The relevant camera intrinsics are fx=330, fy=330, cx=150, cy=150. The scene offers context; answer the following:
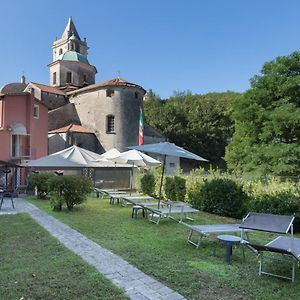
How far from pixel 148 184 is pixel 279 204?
11252mm

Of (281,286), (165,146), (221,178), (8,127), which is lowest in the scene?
(281,286)

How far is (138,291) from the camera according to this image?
4.72 meters

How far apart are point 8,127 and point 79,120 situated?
51.6ft

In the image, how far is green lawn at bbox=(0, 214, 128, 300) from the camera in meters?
4.60

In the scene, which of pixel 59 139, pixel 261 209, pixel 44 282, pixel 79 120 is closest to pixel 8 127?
pixel 59 139

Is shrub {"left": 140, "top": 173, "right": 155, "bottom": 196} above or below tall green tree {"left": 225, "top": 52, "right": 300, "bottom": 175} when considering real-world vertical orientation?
below

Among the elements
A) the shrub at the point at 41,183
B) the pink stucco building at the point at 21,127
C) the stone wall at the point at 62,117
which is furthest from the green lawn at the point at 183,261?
the stone wall at the point at 62,117

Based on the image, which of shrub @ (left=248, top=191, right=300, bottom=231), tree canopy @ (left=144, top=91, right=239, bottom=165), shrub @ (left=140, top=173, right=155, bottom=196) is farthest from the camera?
tree canopy @ (left=144, top=91, right=239, bottom=165)

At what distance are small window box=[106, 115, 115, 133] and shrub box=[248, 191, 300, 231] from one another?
2797 centimetres

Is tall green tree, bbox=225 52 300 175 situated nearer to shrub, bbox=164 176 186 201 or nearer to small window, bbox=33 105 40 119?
shrub, bbox=164 176 186 201

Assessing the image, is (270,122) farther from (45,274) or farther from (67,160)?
(45,274)

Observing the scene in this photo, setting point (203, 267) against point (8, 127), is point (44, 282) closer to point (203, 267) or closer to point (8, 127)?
point (203, 267)

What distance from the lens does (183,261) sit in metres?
6.23

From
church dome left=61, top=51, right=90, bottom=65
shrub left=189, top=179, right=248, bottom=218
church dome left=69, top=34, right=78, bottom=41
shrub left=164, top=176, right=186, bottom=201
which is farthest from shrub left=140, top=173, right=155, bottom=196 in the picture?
church dome left=69, top=34, right=78, bottom=41
